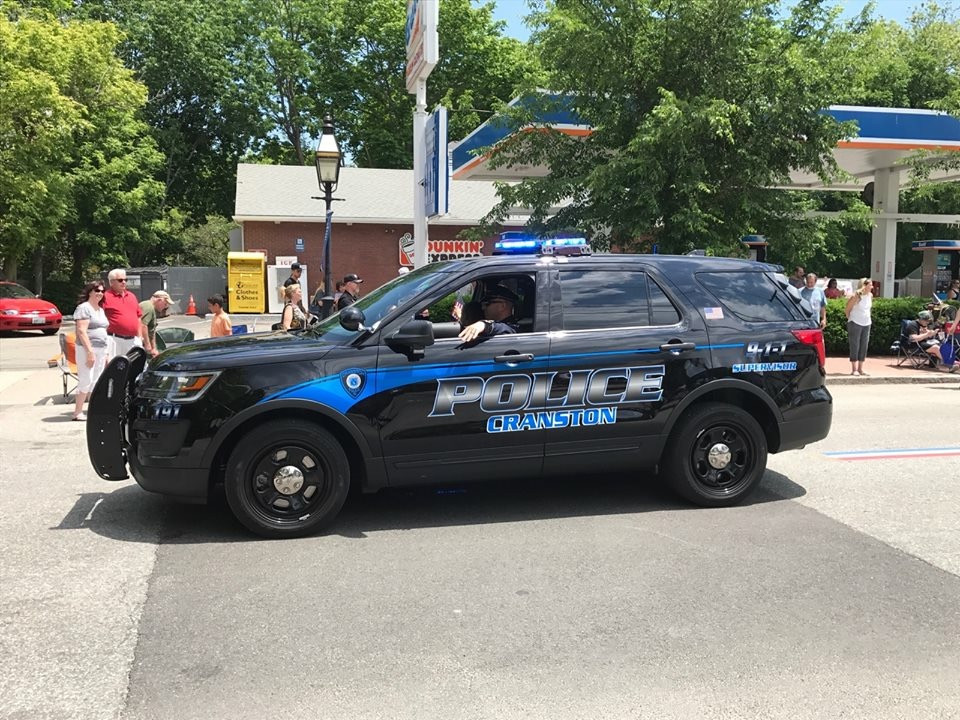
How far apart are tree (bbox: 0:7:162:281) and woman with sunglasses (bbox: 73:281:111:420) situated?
52.1ft

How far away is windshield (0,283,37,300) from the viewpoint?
2405 centimetres

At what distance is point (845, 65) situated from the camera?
45.2 ft

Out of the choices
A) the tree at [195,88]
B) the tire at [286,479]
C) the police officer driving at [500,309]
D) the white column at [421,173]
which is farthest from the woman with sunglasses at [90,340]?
the tree at [195,88]

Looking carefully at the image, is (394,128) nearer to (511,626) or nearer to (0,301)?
(0,301)

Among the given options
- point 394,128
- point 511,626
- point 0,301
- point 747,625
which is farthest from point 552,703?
point 394,128

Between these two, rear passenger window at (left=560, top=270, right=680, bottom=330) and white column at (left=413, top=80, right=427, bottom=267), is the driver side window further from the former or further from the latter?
white column at (left=413, top=80, right=427, bottom=267)

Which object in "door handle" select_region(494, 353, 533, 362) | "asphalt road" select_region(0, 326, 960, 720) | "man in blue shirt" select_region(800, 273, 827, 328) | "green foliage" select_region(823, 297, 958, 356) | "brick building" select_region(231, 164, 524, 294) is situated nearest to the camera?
"asphalt road" select_region(0, 326, 960, 720)

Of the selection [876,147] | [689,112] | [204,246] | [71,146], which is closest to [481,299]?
[689,112]

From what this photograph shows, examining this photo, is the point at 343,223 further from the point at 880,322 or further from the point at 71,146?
the point at 880,322

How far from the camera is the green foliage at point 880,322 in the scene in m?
16.2

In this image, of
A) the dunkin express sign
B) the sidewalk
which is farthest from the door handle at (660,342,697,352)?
the dunkin express sign

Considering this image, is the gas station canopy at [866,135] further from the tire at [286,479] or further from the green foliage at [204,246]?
the green foliage at [204,246]

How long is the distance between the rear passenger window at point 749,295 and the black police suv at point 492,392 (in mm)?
16

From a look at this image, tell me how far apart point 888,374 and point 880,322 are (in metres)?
2.95
